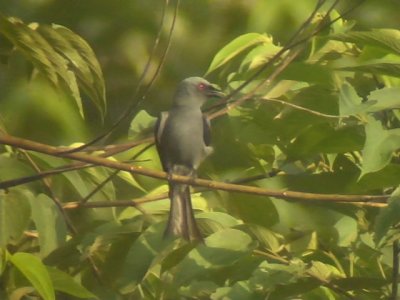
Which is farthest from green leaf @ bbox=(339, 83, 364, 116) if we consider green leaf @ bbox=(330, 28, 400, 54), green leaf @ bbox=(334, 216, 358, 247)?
green leaf @ bbox=(334, 216, 358, 247)

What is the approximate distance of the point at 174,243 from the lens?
2285mm

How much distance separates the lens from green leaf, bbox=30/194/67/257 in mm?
2238

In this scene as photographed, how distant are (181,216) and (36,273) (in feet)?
1.27

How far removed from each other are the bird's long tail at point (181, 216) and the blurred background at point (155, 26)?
796 mm

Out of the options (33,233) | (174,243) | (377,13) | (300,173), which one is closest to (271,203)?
(300,173)

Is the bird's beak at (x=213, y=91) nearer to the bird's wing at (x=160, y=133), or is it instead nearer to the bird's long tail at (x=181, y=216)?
the bird's wing at (x=160, y=133)

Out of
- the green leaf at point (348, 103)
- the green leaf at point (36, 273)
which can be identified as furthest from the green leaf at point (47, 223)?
the green leaf at point (348, 103)

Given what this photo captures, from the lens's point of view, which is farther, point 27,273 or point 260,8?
point 260,8

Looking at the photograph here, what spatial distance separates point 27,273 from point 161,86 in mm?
1780

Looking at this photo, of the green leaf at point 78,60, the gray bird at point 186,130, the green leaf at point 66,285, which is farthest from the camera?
the gray bird at point 186,130

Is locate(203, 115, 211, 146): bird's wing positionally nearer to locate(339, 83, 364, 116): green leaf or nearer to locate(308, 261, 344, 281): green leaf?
locate(308, 261, 344, 281): green leaf

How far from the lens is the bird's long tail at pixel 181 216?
2.26 m

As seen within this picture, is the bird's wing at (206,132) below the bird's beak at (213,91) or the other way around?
below

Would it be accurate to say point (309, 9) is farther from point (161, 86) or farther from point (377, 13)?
point (161, 86)
